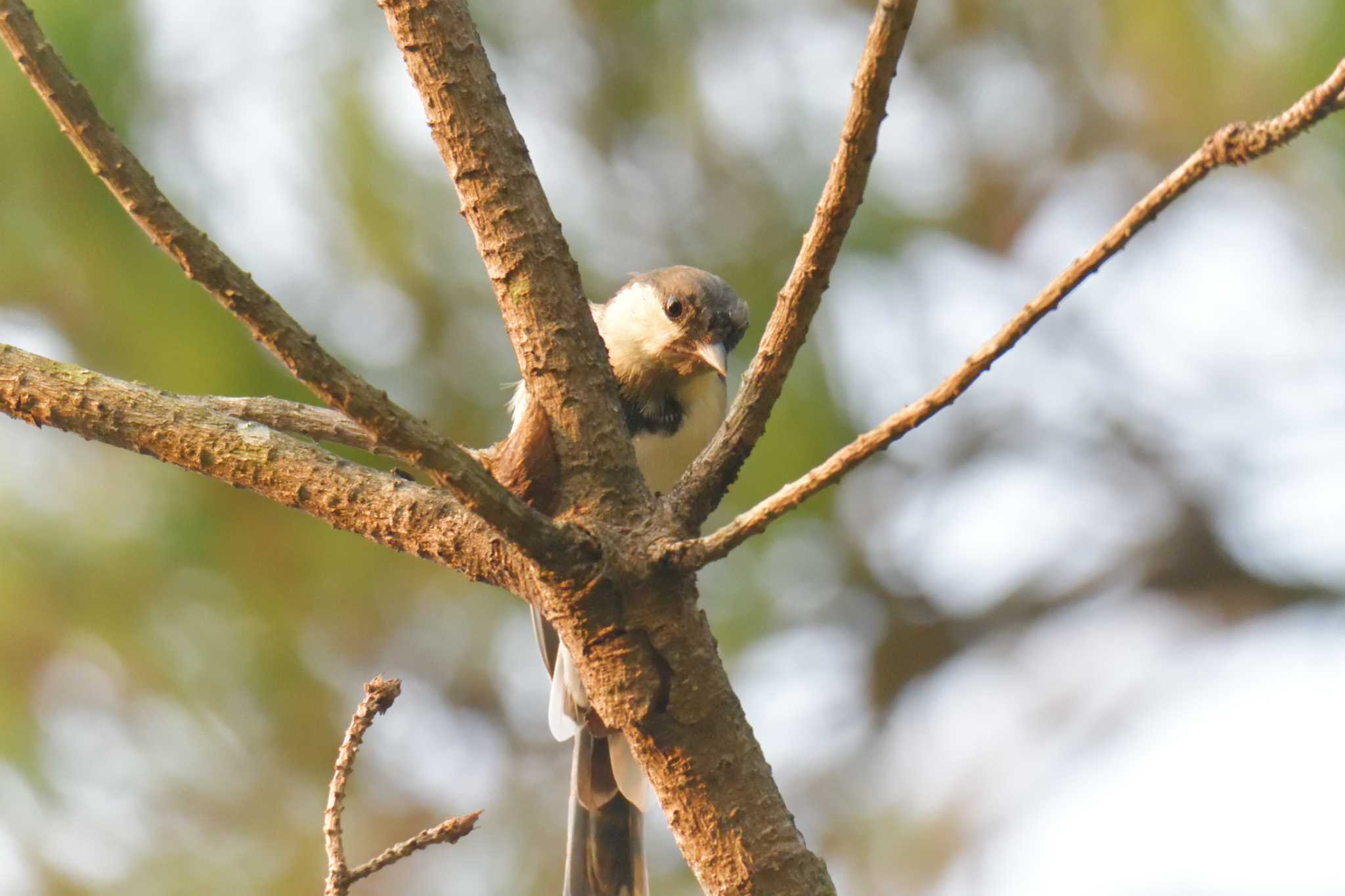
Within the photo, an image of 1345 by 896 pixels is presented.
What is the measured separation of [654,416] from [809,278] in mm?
894

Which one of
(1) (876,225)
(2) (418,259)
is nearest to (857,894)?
(1) (876,225)

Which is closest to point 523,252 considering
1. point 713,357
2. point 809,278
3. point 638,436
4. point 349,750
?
point 809,278

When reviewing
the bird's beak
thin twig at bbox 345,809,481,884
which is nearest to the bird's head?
the bird's beak

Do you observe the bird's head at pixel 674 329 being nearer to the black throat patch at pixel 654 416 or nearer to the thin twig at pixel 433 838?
the black throat patch at pixel 654 416

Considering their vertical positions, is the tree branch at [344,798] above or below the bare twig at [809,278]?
below

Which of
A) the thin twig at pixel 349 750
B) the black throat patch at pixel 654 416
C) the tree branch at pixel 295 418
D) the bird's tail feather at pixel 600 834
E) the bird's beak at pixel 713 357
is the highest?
the bird's beak at pixel 713 357

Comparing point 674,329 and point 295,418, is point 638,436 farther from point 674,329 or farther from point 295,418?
point 295,418

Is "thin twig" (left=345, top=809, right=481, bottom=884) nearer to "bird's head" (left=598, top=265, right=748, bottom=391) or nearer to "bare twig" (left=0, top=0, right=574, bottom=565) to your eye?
"bare twig" (left=0, top=0, right=574, bottom=565)

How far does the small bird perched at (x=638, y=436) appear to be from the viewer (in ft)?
6.15

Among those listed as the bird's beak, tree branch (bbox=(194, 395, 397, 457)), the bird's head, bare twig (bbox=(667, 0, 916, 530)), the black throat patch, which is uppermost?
the bird's head

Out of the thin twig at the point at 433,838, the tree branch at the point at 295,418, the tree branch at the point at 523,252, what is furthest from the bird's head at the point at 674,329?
the thin twig at the point at 433,838

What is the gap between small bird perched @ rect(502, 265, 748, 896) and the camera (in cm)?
188

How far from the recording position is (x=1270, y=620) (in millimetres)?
2965

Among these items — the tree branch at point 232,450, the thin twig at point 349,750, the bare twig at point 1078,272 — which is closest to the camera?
the bare twig at point 1078,272
